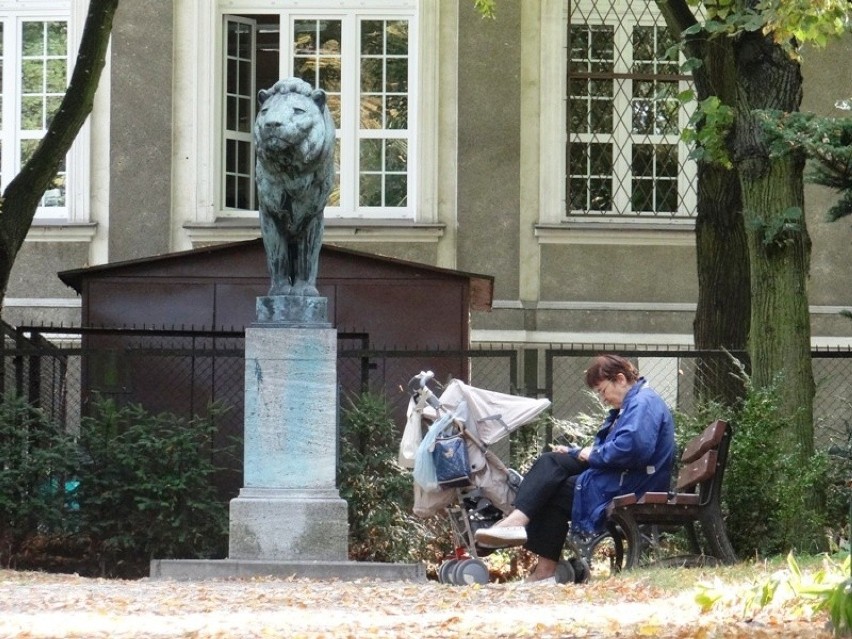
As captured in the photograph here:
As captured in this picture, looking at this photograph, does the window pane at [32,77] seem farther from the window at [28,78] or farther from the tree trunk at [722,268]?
the tree trunk at [722,268]

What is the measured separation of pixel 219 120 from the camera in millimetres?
21812

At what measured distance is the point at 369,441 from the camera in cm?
1459

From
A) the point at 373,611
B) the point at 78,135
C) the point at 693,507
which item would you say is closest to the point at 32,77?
the point at 78,135

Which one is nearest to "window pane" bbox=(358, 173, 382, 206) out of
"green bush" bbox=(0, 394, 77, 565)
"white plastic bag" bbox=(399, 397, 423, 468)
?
"green bush" bbox=(0, 394, 77, 565)

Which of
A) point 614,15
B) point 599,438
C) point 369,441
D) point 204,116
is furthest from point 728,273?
point 204,116

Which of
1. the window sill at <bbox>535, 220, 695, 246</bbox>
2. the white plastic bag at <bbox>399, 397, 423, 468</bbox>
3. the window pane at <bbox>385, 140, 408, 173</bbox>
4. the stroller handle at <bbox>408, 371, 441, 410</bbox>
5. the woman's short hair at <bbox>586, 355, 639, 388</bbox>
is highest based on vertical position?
the window pane at <bbox>385, 140, 408, 173</bbox>

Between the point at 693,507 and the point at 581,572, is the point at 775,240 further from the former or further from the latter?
the point at 581,572

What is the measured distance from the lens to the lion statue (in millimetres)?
12031

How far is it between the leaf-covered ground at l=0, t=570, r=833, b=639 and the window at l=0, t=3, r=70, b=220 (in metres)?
11.3

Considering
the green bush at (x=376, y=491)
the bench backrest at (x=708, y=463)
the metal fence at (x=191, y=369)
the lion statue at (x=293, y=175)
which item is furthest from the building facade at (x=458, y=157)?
the bench backrest at (x=708, y=463)

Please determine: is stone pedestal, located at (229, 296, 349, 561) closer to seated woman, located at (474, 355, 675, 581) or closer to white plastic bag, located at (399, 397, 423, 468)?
white plastic bag, located at (399, 397, 423, 468)

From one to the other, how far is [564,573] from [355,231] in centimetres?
1022

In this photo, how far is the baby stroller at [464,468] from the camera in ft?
37.9

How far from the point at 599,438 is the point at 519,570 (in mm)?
2314
